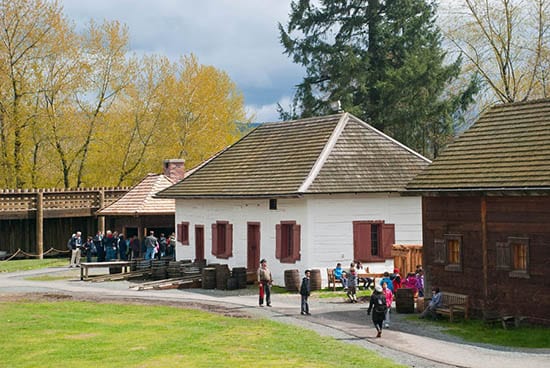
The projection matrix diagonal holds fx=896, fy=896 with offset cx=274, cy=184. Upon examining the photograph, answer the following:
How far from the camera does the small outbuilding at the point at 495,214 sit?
23.3 m

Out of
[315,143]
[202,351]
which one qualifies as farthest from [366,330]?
[315,143]

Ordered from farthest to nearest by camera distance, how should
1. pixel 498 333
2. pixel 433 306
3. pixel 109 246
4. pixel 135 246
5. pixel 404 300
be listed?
pixel 135 246 < pixel 109 246 < pixel 404 300 < pixel 433 306 < pixel 498 333

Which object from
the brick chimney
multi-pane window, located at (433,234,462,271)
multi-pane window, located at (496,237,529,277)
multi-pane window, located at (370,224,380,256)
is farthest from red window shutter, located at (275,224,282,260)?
the brick chimney

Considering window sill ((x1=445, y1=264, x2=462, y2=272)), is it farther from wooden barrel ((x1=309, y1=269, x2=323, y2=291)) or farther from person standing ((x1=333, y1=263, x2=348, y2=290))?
wooden barrel ((x1=309, y1=269, x2=323, y2=291))

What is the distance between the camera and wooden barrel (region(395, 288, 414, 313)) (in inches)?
1052

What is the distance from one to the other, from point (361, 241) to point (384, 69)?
22.9 meters

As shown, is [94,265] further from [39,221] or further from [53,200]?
[53,200]

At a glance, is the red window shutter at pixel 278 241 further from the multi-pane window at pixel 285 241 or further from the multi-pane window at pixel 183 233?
the multi-pane window at pixel 183 233

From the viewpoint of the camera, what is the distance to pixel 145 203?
44.8m

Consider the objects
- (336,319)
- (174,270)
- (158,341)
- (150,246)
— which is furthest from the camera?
(150,246)

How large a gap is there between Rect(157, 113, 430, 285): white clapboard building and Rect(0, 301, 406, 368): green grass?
7220 mm

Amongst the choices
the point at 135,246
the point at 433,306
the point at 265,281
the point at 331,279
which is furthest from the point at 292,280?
the point at 135,246

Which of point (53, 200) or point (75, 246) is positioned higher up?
point (53, 200)

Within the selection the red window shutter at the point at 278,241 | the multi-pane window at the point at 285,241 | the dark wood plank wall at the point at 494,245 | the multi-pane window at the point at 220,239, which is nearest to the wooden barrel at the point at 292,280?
the multi-pane window at the point at 285,241
